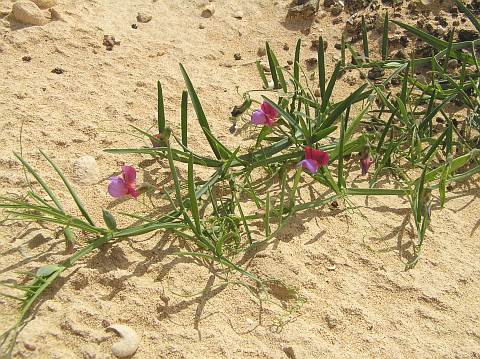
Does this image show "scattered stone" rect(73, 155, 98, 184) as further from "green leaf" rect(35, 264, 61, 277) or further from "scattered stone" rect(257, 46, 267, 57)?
"scattered stone" rect(257, 46, 267, 57)

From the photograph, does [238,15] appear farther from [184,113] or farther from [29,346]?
[29,346]

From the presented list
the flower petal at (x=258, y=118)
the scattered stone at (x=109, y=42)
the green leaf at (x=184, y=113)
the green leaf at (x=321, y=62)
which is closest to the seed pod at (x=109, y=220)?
the green leaf at (x=184, y=113)

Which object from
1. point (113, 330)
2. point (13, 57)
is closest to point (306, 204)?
point (113, 330)

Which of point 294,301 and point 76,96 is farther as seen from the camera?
point 76,96

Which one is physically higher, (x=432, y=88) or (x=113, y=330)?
(x=432, y=88)

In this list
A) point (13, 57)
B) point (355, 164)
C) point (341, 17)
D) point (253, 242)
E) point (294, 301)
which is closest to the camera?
point (294, 301)

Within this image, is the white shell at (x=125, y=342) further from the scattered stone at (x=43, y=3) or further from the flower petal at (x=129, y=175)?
the scattered stone at (x=43, y=3)

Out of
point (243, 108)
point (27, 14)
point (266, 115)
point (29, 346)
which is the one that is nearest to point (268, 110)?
point (266, 115)

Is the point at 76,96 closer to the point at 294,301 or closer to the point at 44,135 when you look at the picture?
the point at 44,135
